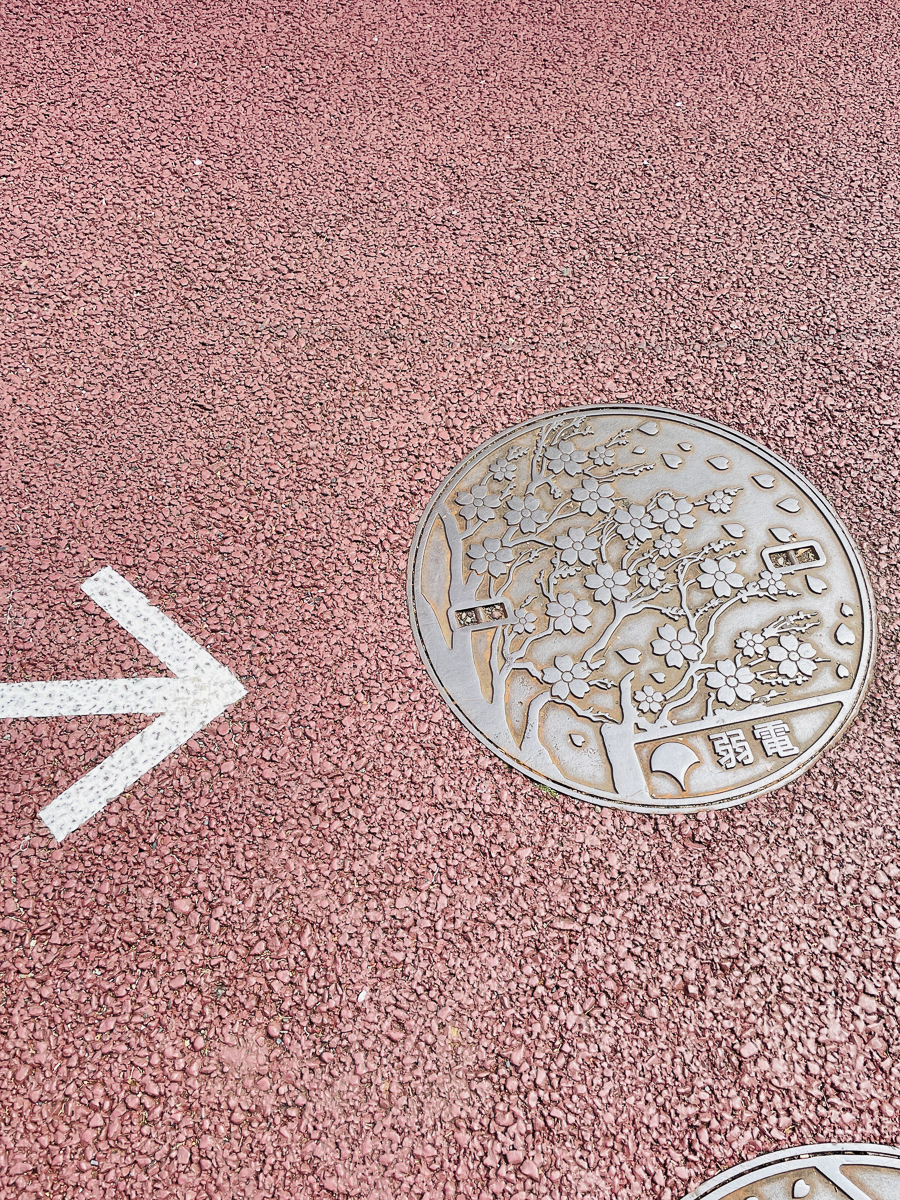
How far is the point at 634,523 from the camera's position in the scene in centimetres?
280

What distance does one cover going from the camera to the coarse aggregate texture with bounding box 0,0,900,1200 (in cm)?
198

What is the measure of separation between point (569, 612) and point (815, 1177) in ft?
4.86

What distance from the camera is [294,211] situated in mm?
3689

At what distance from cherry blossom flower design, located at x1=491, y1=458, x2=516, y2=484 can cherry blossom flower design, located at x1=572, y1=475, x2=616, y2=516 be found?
214mm

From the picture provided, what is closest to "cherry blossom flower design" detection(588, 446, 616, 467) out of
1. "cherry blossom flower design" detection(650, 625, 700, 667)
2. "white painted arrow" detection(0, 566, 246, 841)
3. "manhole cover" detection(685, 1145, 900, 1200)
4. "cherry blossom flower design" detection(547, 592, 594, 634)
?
"cherry blossom flower design" detection(547, 592, 594, 634)

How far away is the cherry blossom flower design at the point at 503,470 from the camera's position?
9.59ft

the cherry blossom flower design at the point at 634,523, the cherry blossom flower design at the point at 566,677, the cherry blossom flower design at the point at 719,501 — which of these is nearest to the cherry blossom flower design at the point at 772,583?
the cherry blossom flower design at the point at 719,501

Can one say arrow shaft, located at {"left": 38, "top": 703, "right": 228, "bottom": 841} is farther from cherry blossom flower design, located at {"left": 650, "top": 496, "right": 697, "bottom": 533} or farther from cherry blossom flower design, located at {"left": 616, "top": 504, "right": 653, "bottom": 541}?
cherry blossom flower design, located at {"left": 650, "top": 496, "right": 697, "bottom": 533}

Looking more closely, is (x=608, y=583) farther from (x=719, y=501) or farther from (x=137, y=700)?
(x=137, y=700)

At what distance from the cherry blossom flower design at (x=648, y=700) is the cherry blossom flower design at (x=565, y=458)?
0.81 metres

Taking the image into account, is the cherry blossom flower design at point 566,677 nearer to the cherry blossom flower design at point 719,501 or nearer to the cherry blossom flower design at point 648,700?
the cherry blossom flower design at point 648,700

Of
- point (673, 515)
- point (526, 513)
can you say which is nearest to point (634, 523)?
point (673, 515)

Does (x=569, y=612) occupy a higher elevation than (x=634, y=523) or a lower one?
lower

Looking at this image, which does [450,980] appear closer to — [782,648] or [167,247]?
[782,648]
